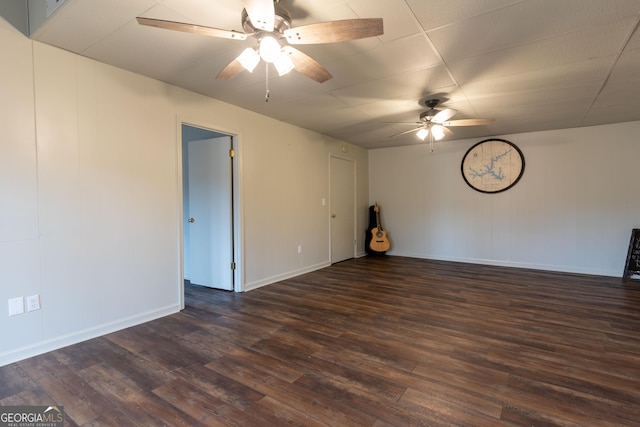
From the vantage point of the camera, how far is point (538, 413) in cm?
167

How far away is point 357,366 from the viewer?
216 cm

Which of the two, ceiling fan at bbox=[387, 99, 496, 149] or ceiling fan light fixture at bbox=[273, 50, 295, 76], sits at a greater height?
ceiling fan at bbox=[387, 99, 496, 149]

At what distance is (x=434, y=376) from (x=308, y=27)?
225cm

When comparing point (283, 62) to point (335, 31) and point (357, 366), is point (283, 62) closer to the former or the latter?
point (335, 31)

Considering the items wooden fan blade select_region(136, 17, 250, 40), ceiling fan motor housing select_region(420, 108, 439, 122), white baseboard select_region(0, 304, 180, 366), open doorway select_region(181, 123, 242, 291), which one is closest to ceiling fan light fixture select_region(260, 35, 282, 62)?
wooden fan blade select_region(136, 17, 250, 40)

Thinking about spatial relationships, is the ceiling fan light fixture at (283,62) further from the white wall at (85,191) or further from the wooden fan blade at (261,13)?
the white wall at (85,191)

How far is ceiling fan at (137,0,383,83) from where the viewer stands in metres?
1.53

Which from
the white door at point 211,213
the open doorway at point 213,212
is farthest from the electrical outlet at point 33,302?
the white door at point 211,213

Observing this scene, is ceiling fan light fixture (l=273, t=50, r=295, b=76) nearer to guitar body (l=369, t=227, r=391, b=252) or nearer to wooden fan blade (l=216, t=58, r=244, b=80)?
wooden fan blade (l=216, t=58, r=244, b=80)

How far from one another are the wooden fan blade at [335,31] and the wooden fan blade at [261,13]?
5.0 inches

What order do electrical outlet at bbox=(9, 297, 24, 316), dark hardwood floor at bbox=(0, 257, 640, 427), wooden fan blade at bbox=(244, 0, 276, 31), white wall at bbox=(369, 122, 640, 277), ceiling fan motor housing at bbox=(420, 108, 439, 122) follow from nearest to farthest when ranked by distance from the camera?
1. wooden fan blade at bbox=(244, 0, 276, 31)
2. dark hardwood floor at bbox=(0, 257, 640, 427)
3. electrical outlet at bbox=(9, 297, 24, 316)
4. ceiling fan motor housing at bbox=(420, 108, 439, 122)
5. white wall at bbox=(369, 122, 640, 277)

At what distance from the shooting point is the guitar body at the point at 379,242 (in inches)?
250

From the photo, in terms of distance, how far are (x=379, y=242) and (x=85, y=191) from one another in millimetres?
5009

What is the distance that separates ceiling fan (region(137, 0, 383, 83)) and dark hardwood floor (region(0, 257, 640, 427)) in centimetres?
202
